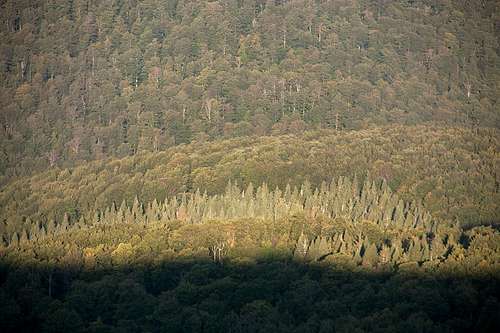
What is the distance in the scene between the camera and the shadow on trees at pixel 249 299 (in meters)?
153

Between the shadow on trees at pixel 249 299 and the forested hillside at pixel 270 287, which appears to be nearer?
the shadow on trees at pixel 249 299

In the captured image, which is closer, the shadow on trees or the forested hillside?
the shadow on trees

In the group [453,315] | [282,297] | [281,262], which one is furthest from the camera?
[281,262]

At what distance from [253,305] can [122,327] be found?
59.5ft

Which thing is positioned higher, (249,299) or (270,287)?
(270,287)

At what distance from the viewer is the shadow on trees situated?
503 ft

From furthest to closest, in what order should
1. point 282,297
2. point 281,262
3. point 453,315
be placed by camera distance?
point 281,262 → point 282,297 → point 453,315

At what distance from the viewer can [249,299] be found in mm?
169250

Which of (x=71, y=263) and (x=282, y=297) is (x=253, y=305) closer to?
(x=282, y=297)

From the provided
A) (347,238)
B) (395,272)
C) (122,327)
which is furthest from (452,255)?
(122,327)

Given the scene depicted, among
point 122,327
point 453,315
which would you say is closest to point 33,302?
point 122,327

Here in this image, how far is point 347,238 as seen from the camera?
644 ft

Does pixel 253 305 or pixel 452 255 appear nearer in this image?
pixel 253 305

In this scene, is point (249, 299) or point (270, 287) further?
point (270, 287)
